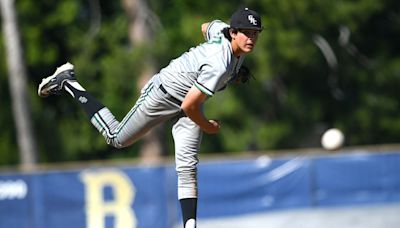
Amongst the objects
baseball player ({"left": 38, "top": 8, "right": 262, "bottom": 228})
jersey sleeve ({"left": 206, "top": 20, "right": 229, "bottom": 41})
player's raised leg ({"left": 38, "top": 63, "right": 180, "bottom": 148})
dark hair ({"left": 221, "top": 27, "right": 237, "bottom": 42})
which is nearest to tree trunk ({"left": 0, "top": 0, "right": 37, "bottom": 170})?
player's raised leg ({"left": 38, "top": 63, "right": 180, "bottom": 148})

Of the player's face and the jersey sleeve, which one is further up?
the jersey sleeve

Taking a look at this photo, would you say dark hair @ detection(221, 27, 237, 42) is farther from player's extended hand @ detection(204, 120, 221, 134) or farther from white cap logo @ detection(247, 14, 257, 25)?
player's extended hand @ detection(204, 120, 221, 134)

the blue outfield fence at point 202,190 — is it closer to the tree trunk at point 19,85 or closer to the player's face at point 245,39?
the tree trunk at point 19,85

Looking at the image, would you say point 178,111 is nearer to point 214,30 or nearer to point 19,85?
point 214,30

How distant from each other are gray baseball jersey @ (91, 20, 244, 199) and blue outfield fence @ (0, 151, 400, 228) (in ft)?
26.2

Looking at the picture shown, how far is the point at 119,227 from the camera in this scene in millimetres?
15188

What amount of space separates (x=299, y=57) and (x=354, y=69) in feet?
7.53

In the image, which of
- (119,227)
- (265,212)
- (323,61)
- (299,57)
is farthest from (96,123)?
(323,61)

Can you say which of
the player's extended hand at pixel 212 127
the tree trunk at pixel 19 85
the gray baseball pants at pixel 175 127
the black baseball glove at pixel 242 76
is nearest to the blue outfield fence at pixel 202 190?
the tree trunk at pixel 19 85

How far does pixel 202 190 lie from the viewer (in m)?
16.1

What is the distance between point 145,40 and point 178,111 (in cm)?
1472

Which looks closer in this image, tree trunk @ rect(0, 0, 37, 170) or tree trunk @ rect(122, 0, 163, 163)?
tree trunk @ rect(0, 0, 37, 170)

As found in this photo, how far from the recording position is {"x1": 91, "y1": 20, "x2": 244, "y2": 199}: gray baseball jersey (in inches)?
275

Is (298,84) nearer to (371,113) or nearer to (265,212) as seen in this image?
(371,113)
